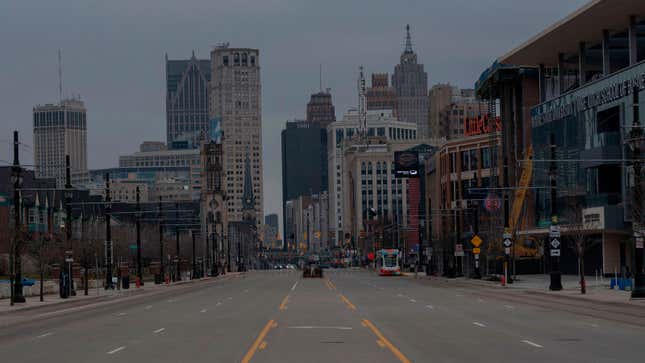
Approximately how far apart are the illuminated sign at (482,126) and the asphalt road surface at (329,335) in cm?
10060

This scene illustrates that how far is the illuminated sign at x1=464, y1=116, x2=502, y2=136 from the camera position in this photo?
14525 cm

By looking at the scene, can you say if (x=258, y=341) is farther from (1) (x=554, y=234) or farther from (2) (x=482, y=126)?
(2) (x=482, y=126)

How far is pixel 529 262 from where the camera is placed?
10956cm

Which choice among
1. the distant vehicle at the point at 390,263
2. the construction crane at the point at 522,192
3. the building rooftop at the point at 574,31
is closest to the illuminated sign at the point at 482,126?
the distant vehicle at the point at 390,263

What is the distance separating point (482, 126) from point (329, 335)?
131 meters

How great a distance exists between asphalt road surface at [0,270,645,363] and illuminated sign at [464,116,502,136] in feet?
330

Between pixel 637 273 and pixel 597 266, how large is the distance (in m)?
43.2

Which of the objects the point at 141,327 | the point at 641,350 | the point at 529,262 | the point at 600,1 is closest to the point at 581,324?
the point at 641,350

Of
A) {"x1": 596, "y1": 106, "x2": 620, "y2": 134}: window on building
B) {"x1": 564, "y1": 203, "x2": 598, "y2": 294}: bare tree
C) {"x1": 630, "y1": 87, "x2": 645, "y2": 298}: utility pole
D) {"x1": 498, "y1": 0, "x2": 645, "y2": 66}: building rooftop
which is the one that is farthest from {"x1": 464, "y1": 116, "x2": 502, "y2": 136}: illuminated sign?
{"x1": 630, "y1": 87, "x2": 645, "y2": 298}: utility pole

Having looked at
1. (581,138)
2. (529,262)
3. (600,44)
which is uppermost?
(600,44)

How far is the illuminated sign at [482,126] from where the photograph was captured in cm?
14525

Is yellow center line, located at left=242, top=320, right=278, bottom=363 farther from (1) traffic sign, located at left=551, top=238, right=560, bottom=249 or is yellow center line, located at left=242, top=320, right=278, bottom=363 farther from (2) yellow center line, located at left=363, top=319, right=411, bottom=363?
(1) traffic sign, located at left=551, top=238, right=560, bottom=249

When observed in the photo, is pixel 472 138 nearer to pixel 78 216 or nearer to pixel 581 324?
pixel 78 216

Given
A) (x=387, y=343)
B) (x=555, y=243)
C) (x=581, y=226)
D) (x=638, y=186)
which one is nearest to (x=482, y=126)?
(x=581, y=226)
